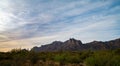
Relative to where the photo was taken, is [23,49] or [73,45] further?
[73,45]

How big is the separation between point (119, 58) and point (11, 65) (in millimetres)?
7217

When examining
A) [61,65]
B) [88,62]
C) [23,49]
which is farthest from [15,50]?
[88,62]

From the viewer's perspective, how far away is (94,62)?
53.1 feet

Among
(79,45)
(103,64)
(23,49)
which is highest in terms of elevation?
(79,45)

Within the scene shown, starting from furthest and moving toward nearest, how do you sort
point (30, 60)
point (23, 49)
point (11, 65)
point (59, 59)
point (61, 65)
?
point (23, 49) < point (59, 59) < point (30, 60) < point (61, 65) < point (11, 65)

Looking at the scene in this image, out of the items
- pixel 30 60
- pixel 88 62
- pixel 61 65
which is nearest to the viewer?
pixel 88 62

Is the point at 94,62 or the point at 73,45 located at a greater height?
the point at 73,45

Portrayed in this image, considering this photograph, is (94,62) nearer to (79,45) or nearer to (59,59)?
(59,59)

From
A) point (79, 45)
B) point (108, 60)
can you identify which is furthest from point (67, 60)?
point (79, 45)

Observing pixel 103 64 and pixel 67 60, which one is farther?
pixel 67 60

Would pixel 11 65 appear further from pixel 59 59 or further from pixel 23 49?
pixel 23 49

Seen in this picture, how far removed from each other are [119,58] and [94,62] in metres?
1.70

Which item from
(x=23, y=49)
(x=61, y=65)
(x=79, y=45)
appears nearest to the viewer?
(x=61, y=65)

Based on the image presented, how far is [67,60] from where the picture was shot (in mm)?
21125
